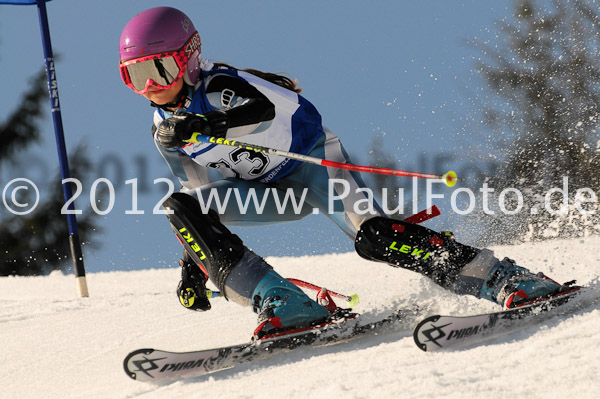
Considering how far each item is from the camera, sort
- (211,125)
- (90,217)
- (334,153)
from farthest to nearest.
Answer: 1. (90,217)
2. (334,153)
3. (211,125)

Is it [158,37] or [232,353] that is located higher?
[158,37]

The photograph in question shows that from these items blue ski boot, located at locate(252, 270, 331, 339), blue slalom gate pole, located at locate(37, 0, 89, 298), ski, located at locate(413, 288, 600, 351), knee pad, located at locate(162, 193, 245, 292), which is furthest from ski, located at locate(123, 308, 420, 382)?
blue slalom gate pole, located at locate(37, 0, 89, 298)

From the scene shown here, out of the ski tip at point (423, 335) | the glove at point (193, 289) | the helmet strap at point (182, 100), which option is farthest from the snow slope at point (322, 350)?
the helmet strap at point (182, 100)

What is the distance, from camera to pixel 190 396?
7.62 feet

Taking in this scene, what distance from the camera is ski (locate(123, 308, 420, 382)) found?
247cm

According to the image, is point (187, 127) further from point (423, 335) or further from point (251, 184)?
point (423, 335)

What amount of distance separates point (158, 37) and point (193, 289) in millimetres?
1165

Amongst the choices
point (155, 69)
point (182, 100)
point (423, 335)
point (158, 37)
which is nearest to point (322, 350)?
point (423, 335)

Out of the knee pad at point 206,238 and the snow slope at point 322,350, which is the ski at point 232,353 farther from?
the knee pad at point 206,238

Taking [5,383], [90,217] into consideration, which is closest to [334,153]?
[5,383]

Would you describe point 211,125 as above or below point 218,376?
above

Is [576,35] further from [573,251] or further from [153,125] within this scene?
[153,125]

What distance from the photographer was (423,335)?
2.38 m

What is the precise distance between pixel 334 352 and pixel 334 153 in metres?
1.03
